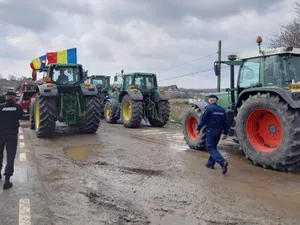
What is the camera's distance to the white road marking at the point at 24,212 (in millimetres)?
4031

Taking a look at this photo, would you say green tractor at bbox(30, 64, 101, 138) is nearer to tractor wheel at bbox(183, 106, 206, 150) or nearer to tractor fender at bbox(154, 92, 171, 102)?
tractor fender at bbox(154, 92, 171, 102)

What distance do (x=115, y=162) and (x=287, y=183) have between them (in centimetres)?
345

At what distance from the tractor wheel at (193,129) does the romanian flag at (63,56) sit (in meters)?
10.1

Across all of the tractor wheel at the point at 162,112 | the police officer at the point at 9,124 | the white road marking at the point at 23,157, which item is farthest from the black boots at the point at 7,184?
the tractor wheel at the point at 162,112

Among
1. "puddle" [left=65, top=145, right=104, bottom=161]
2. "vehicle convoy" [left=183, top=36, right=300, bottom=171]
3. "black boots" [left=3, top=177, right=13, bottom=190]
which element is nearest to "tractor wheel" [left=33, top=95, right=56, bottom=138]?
"puddle" [left=65, top=145, right=104, bottom=161]

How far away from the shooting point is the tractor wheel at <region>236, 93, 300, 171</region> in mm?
6148

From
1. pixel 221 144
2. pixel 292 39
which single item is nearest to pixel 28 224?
pixel 221 144

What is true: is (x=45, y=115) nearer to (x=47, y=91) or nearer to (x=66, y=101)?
(x=47, y=91)

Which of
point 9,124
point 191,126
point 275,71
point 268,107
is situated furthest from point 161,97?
point 9,124

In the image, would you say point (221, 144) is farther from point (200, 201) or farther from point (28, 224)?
point (28, 224)

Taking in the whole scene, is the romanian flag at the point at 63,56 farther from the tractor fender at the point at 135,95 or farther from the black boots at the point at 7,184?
the black boots at the point at 7,184

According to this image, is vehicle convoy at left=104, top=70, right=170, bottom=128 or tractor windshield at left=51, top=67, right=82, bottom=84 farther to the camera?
vehicle convoy at left=104, top=70, right=170, bottom=128

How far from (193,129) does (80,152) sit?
3.03m

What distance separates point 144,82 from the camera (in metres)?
14.6
